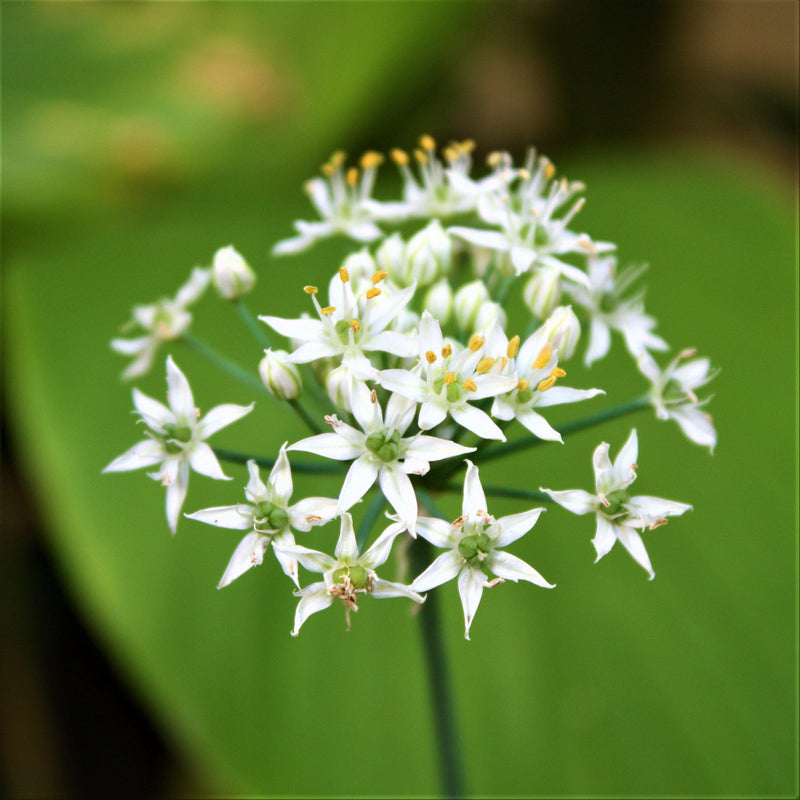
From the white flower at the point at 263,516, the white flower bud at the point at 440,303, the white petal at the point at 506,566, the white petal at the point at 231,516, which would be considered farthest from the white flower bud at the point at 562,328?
the white petal at the point at 231,516

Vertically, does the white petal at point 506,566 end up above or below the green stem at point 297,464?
below

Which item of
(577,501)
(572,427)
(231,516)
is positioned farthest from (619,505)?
(231,516)

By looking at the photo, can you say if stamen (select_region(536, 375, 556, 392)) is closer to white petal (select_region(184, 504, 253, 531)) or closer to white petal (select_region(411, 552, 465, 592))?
white petal (select_region(411, 552, 465, 592))

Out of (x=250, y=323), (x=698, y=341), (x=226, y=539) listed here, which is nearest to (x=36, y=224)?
(x=226, y=539)

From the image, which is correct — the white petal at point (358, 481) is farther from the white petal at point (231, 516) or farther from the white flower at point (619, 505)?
the white flower at point (619, 505)

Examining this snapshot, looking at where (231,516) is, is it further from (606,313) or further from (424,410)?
(606,313)

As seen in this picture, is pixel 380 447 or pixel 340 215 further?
pixel 340 215
